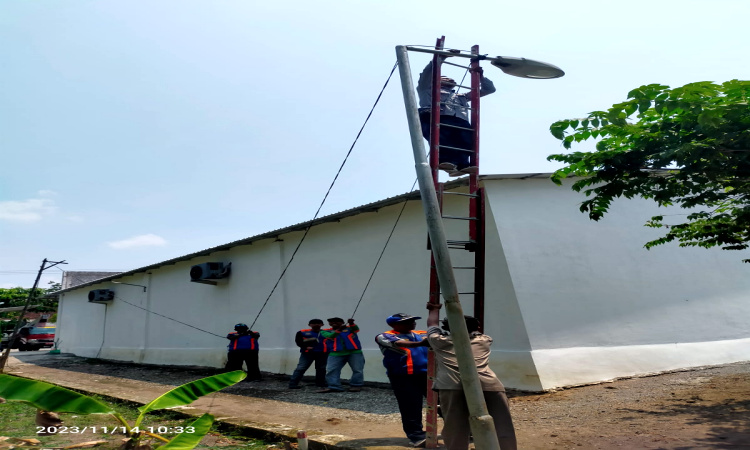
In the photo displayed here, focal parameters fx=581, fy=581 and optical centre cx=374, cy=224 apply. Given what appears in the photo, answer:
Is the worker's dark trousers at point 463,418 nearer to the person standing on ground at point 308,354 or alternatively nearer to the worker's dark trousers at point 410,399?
the worker's dark trousers at point 410,399

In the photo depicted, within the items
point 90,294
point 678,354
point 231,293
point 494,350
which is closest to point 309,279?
point 231,293

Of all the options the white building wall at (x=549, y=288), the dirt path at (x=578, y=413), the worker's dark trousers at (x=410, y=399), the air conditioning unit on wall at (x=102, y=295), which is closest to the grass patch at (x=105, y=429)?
the dirt path at (x=578, y=413)

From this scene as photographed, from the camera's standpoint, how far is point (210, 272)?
17.3 meters

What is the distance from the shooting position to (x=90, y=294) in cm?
2534

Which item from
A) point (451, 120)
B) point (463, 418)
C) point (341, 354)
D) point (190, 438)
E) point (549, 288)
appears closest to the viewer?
point (463, 418)

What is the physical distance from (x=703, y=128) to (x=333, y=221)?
918cm

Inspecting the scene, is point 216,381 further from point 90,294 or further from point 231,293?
point 90,294

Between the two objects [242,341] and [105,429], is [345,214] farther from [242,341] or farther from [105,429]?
[105,429]

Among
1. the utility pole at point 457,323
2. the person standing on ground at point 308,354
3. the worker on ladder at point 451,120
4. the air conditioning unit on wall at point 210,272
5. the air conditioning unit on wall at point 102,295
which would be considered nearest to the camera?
the utility pole at point 457,323

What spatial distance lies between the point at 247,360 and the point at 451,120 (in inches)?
371

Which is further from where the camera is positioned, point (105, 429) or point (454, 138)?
point (105, 429)

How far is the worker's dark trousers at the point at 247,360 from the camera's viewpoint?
1379cm

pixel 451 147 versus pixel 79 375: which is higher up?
pixel 451 147

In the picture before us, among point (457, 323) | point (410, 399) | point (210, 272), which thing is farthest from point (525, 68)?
point (210, 272)
